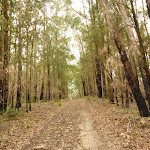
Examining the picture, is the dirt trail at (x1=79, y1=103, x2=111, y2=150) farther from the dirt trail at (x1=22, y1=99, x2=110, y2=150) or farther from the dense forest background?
the dense forest background

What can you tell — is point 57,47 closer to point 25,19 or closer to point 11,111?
point 25,19

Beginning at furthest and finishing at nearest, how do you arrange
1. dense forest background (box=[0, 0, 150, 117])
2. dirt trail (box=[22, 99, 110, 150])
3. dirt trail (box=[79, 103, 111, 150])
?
dense forest background (box=[0, 0, 150, 117])
dirt trail (box=[22, 99, 110, 150])
dirt trail (box=[79, 103, 111, 150])

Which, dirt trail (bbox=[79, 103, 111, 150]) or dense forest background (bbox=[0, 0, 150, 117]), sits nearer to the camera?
dirt trail (bbox=[79, 103, 111, 150])

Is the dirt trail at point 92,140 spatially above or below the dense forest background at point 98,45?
below

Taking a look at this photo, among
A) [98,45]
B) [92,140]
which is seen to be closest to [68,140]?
[92,140]

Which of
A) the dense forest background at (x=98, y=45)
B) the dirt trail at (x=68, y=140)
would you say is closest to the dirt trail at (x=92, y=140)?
the dirt trail at (x=68, y=140)

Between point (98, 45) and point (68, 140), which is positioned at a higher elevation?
point (98, 45)

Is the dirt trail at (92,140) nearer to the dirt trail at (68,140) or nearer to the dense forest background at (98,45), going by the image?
the dirt trail at (68,140)

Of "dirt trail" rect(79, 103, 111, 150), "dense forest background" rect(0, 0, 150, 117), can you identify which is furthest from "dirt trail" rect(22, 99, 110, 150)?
"dense forest background" rect(0, 0, 150, 117)

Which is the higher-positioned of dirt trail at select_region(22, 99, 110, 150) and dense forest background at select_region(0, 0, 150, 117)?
dense forest background at select_region(0, 0, 150, 117)

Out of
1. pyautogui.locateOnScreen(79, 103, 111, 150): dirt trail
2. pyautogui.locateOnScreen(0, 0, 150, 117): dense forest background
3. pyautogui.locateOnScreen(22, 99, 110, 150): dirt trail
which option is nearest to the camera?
pyautogui.locateOnScreen(79, 103, 111, 150): dirt trail

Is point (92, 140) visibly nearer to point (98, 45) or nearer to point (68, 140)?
point (68, 140)

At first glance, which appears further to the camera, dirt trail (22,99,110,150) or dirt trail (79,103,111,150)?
dirt trail (22,99,110,150)


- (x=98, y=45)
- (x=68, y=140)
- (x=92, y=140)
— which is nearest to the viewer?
(x=92, y=140)
